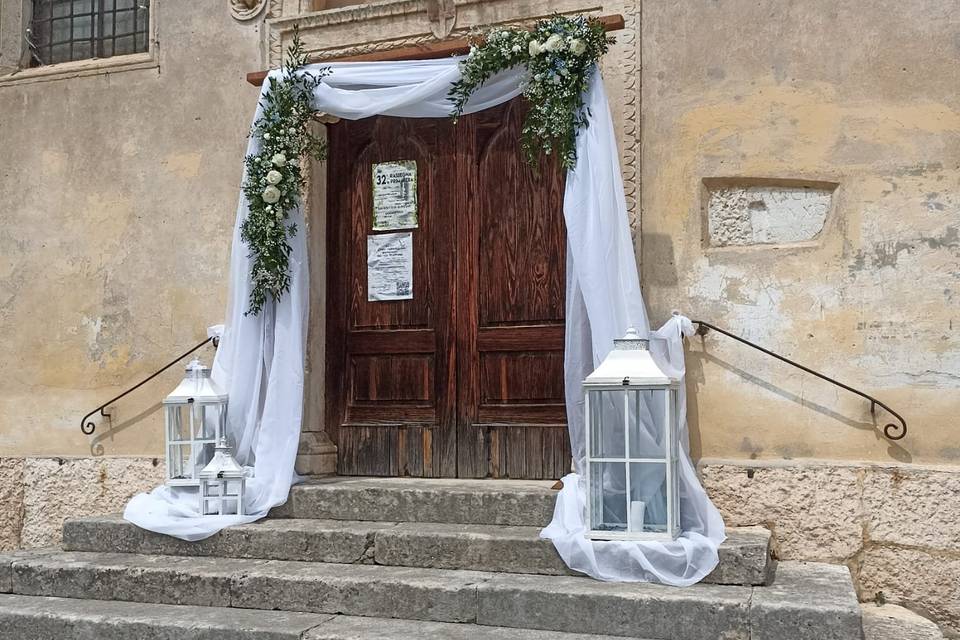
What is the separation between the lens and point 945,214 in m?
4.80

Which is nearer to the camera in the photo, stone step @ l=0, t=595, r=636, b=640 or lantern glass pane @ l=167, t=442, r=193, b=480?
Answer: stone step @ l=0, t=595, r=636, b=640

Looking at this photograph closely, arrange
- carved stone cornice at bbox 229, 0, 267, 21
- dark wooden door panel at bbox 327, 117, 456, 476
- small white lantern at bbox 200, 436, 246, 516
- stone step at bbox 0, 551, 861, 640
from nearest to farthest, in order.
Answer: stone step at bbox 0, 551, 861, 640 < small white lantern at bbox 200, 436, 246, 516 < dark wooden door panel at bbox 327, 117, 456, 476 < carved stone cornice at bbox 229, 0, 267, 21

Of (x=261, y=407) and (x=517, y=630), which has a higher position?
(x=261, y=407)

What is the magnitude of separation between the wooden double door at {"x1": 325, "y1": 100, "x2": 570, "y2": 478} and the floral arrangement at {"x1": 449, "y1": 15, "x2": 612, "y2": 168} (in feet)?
2.26

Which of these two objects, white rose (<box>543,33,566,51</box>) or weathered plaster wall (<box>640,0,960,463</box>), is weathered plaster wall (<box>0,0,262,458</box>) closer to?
white rose (<box>543,33,566,51</box>)

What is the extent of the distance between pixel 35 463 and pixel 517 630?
12.5 feet

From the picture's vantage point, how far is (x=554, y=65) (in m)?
5.06

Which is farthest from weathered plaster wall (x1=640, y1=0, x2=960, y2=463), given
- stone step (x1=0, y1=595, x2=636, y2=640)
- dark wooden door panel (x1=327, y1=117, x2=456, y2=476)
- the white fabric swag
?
stone step (x1=0, y1=595, x2=636, y2=640)

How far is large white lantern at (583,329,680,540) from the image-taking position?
14.4 ft

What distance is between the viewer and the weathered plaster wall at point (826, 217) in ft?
15.8

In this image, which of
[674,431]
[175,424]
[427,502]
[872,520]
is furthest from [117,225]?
[872,520]

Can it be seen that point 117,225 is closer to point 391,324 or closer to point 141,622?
point 391,324

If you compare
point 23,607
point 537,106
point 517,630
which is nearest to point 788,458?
point 517,630

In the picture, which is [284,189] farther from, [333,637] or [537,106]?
[333,637]
